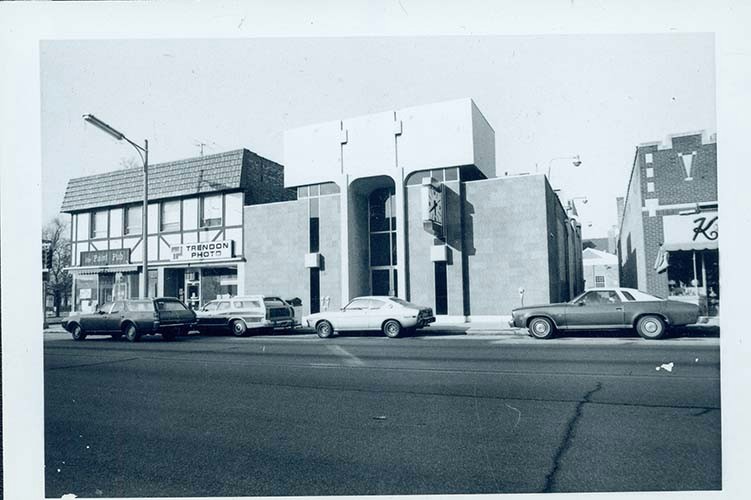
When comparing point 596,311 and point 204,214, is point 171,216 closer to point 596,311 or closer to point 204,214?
point 204,214

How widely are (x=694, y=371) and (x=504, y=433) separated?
4.13 metres

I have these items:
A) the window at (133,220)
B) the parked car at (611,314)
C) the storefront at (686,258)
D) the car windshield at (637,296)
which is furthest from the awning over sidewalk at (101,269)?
the storefront at (686,258)

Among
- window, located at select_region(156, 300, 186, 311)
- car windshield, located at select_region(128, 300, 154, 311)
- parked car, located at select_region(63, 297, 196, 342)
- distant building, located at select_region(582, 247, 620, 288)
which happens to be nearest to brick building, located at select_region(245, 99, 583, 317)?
window, located at select_region(156, 300, 186, 311)

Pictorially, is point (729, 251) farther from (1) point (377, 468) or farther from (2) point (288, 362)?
(2) point (288, 362)

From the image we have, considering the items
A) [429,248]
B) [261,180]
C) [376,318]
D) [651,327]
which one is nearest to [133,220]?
[261,180]

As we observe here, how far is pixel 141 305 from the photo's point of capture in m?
14.8

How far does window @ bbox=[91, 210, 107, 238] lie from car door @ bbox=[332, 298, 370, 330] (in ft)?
52.7

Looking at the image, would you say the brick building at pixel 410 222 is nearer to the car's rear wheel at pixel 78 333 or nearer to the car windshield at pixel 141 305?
the car windshield at pixel 141 305

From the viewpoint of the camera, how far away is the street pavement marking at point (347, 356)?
9089 millimetres

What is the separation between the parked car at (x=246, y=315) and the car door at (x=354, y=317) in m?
2.45

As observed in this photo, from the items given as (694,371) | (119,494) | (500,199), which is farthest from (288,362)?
(500,199)

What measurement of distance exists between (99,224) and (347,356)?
20.3 meters

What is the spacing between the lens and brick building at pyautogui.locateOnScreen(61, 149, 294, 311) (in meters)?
23.1

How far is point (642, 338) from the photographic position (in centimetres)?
1187
